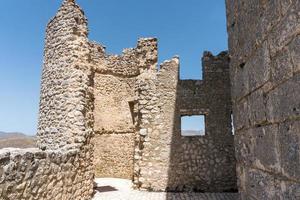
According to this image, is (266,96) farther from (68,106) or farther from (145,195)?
(145,195)

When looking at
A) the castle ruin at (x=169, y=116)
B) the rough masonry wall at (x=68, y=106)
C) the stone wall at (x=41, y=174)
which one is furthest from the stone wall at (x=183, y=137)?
the stone wall at (x=41, y=174)

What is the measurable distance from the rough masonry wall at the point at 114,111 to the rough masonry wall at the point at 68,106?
5.06 metres

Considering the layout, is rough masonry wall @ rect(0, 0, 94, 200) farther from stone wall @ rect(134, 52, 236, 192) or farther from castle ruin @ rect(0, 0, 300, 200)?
stone wall @ rect(134, 52, 236, 192)

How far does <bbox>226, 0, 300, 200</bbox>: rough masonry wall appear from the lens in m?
1.91

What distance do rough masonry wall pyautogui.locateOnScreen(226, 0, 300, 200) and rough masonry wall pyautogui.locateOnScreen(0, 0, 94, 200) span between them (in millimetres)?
3474

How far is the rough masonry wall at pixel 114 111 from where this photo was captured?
1374 cm

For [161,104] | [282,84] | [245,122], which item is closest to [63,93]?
[161,104]

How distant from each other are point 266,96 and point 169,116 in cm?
831

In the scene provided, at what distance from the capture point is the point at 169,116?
1065cm

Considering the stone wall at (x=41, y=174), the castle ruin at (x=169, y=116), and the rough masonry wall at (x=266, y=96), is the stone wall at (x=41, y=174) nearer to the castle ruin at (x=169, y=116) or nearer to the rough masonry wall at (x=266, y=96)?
the castle ruin at (x=169, y=116)

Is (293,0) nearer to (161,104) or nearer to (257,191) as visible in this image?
(257,191)

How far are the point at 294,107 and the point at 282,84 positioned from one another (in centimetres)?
23

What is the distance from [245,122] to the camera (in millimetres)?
2988

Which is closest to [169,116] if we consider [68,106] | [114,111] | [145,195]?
[145,195]
